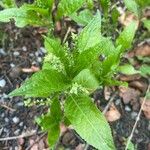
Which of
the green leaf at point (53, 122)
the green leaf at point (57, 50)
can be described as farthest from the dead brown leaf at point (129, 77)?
the green leaf at point (57, 50)

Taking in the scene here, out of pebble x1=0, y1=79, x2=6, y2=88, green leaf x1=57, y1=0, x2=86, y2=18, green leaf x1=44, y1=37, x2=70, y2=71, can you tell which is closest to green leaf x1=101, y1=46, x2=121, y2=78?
green leaf x1=44, y1=37, x2=70, y2=71

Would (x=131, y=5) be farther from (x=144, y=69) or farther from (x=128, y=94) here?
(x=128, y=94)

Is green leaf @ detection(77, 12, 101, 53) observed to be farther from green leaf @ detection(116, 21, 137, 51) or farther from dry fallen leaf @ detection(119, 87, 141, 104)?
dry fallen leaf @ detection(119, 87, 141, 104)

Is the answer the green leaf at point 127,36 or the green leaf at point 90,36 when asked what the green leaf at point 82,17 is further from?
the green leaf at point 90,36

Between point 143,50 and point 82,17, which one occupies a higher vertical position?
point 82,17

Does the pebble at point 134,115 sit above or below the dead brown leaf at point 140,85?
below

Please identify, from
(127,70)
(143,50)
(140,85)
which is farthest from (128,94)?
(143,50)
